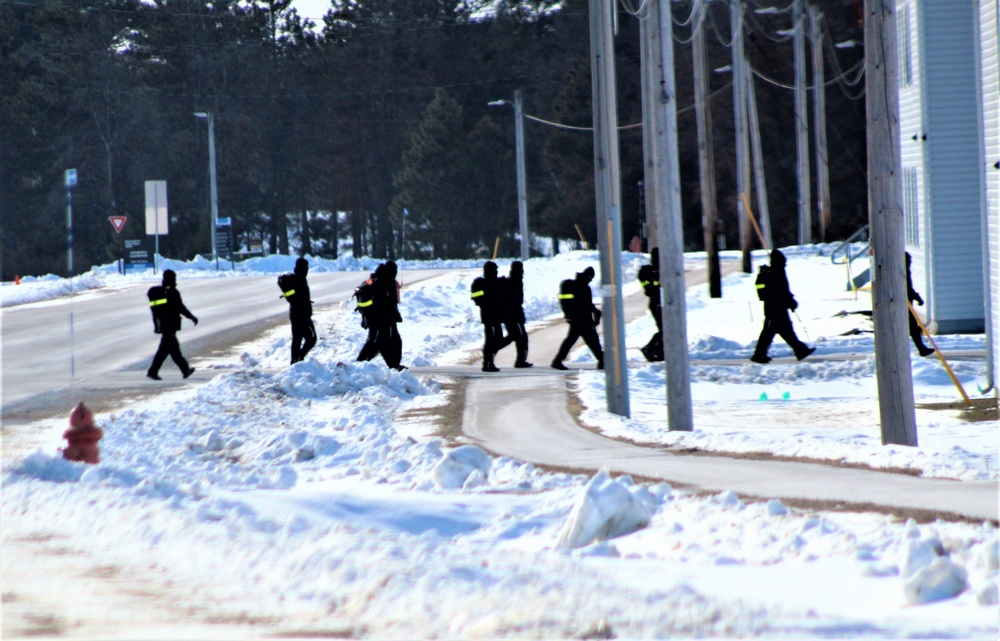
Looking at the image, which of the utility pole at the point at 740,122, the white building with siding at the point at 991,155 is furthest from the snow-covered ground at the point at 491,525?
the utility pole at the point at 740,122

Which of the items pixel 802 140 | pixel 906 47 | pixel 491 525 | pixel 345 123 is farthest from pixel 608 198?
pixel 345 123

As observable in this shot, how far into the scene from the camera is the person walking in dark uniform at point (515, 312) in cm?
2095

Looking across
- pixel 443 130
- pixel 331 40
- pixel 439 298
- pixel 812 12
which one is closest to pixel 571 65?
pixel 443 130

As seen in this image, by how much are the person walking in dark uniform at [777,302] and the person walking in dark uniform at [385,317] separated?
557 cm

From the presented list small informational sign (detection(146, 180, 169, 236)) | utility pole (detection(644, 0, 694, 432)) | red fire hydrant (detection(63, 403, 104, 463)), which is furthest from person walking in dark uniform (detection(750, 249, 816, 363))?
small informational sign (detection(146, 180, 169, 236))

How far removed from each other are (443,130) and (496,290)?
53644 mm

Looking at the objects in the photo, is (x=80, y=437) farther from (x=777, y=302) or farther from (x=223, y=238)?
(x=223, y=238)

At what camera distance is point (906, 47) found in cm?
2616

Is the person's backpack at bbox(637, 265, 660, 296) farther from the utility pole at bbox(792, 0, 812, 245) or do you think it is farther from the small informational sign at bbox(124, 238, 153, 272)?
the small informational sign at bbox(124, 238, 153, 272)

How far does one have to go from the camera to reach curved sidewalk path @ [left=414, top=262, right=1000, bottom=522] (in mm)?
9445

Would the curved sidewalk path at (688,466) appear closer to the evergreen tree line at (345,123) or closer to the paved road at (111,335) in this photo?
the paved road at (111,335)

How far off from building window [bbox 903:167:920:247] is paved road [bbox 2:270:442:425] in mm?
13970

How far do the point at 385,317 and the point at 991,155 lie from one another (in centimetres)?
901

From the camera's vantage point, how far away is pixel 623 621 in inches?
236
